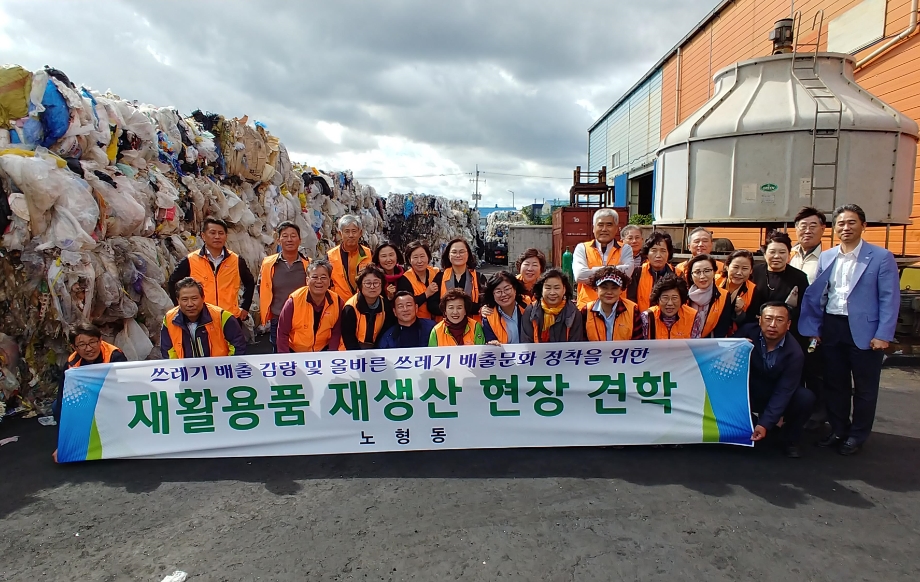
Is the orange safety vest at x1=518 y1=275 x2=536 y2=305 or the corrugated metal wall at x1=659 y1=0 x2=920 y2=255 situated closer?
the orange safety vest at x1=518 y1=275 x2=536 y2=305

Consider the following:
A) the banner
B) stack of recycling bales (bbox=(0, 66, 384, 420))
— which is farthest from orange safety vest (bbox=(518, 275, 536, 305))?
stack of recycling bales (bbox=(0, 66, 384, 420))

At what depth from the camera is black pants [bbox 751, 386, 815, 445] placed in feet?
11.7

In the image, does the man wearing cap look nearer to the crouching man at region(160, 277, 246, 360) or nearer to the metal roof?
the crouching man at region(160, 277, 246, 360)

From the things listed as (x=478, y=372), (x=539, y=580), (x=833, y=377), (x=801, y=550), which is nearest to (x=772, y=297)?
(x=833, y=377)

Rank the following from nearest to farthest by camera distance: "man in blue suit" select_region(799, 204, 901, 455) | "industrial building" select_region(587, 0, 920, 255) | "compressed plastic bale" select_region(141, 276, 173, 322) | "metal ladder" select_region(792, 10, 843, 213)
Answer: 1. "man in blue suit" select_region(799, 204, 901, 455)
2. "compressed plastic bale" select_region(141, 276, 173, 322)
3. "metal ladder" select_region(792, 10, 843, 213)
4. "industrial building" select_region(587, 0, 920, 255)

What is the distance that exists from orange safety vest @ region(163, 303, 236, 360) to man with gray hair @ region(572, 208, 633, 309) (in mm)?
2893

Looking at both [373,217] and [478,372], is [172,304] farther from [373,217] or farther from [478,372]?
[373,217]

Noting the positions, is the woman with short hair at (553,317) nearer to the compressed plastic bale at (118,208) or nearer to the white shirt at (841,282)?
the white shirt at (841,282)

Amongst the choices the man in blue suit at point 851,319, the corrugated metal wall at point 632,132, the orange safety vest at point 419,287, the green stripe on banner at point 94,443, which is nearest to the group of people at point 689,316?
the man in blue suit at point 851,319

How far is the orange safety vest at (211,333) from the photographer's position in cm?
390

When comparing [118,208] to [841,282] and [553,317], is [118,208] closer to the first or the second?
[553,317]

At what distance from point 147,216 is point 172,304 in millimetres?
1045

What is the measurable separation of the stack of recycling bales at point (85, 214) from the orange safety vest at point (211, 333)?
150 cm

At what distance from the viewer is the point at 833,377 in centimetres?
378
